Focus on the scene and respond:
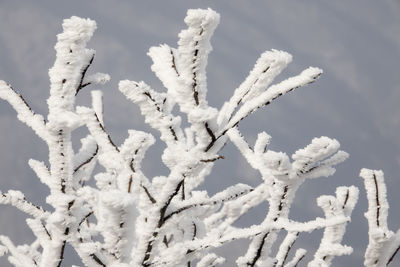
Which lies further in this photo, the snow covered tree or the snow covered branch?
the snow covered branch

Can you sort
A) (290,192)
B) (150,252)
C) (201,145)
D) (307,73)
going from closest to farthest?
(307,73), (201,145), (150,252), (290,192)

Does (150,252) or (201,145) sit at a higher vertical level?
(201,145)

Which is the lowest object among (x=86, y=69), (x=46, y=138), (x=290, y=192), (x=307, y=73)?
(x=290, y=192)

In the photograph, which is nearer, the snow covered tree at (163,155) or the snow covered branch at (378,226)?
the snow covered tree at (163,155)

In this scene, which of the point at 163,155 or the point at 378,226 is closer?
the point at 163,155

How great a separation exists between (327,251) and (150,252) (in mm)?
1368

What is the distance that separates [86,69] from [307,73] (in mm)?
984

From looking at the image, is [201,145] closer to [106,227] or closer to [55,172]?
[106,227]

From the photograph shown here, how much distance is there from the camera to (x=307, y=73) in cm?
142

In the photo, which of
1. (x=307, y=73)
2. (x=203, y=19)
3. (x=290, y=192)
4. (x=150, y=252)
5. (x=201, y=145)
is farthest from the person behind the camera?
(x=290, y=192)

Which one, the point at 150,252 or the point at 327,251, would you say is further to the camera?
the point at 327,251

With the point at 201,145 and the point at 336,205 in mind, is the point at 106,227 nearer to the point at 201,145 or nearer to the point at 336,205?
the point at 201,145

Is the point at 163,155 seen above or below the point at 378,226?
above

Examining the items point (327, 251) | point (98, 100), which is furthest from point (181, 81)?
point (327, 251)
